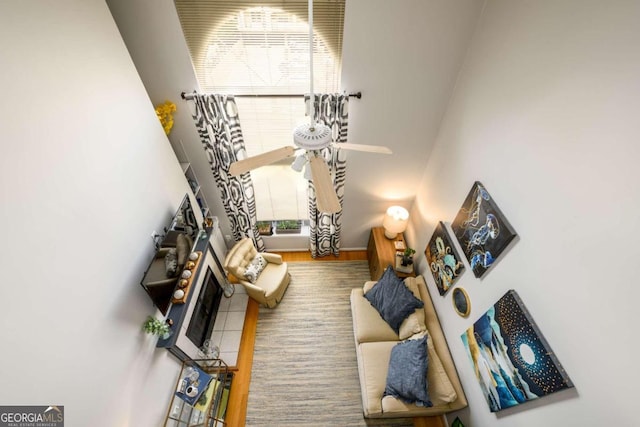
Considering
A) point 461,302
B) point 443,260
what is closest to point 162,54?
point 443,260

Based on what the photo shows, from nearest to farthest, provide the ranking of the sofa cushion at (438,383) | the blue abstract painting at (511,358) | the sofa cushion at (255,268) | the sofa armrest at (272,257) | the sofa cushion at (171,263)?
the blue abstract painting at (511,358) → the sofa cushion at (171,263) → the sofa cushion at (438,383) → the sofa cushion at (255,268) → the sofa armrest at (272,257)

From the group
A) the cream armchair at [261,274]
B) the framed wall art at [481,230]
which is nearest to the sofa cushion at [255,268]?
the cream armchair at [261,274]

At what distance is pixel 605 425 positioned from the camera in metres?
1.45

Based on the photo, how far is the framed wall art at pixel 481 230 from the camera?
85.5 inches

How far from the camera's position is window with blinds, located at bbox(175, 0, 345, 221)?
2.42 metres

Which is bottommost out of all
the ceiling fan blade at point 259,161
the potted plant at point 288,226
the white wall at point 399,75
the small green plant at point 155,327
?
the small green plant at point 155,327

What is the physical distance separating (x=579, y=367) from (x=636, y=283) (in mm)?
620

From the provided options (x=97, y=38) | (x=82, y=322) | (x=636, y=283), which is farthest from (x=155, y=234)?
(x=636, y=283)

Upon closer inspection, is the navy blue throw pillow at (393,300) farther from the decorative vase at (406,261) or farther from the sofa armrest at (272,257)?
the sofa armrest at (272,257)

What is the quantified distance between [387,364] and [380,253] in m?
1.46

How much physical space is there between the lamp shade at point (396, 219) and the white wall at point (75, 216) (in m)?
2.90

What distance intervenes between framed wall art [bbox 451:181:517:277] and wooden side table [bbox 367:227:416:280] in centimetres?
125

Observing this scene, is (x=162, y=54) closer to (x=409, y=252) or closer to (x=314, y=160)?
(x=314, y=160)

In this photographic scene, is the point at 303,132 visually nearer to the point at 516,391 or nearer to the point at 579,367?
the point at 579,367
